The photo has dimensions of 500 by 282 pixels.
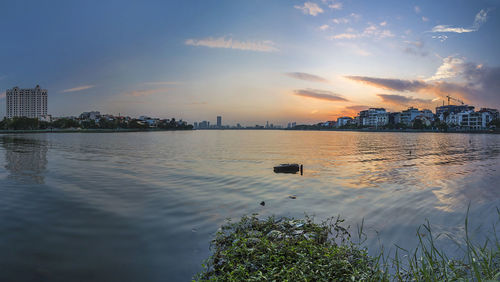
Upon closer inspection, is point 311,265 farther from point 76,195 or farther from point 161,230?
point 76,195

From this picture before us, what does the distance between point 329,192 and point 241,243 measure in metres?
9.02

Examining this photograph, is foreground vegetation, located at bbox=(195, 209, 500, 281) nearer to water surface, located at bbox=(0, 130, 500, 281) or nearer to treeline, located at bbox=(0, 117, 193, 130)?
water surface, located at bbox=(0, 130, 500, 281)

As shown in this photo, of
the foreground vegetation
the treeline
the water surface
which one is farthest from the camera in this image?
the treeline

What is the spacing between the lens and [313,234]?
7.07 metres

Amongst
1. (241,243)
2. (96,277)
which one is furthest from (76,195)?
(241,243)

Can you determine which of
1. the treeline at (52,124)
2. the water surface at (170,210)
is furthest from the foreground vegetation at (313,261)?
the treeline at (52,124)

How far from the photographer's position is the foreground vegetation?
15.7 feet

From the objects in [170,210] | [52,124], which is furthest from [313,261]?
[52,124]

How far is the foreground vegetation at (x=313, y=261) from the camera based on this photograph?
15.7 ft

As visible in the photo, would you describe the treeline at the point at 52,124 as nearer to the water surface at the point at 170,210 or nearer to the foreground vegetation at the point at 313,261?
the water surface at the point at 170,210

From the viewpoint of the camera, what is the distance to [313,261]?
5383 mm

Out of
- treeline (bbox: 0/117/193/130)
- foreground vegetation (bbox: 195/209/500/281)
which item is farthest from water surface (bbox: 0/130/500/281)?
treeline (bbox: 0/117/193/130)

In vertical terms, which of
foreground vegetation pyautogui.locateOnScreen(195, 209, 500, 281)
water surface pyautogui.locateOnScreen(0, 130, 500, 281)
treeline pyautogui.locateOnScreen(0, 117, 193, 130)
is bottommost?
water surface pyautogui.locateOnScreen(0, 130, 500, 281)

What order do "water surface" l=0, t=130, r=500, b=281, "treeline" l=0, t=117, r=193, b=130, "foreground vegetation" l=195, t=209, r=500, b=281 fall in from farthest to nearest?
"treeline" l=0, t=117, r=193, b=130 < "water surface" l=0, t=130, r=500, b=281 < "foreground vegetation" l=195, t=209, r=500, b=281
